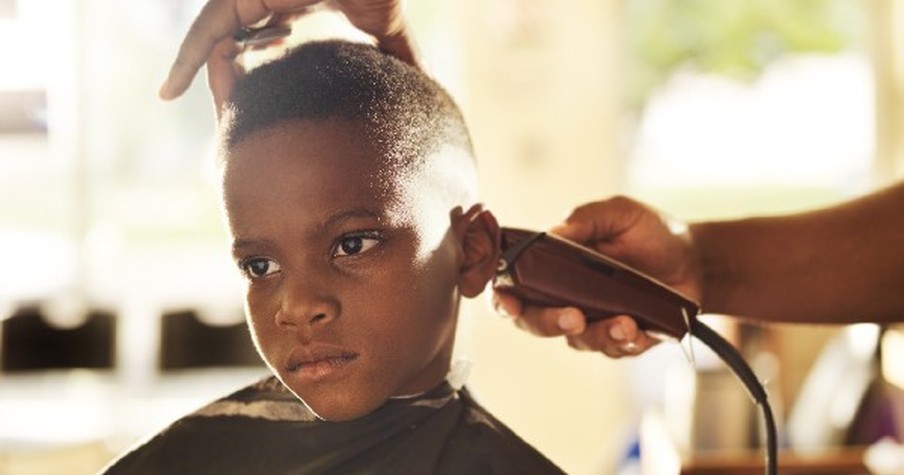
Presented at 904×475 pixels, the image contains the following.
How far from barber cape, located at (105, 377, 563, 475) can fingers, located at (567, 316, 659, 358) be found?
0.12 m

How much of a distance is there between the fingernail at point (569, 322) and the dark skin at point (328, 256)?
0.17m

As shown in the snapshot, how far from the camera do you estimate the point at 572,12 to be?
12.3 ft

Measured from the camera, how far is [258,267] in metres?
0.70

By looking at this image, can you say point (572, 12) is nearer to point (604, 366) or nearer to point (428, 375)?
point (604, 366)

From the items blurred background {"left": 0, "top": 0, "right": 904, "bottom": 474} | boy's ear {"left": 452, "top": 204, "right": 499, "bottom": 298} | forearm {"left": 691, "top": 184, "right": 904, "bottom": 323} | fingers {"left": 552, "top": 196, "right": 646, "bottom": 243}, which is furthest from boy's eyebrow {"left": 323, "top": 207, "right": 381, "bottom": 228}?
blurred background {"left": 0, "top": 0, "right": 904, "bottom": 474}

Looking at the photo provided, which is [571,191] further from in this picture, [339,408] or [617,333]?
[339,408]

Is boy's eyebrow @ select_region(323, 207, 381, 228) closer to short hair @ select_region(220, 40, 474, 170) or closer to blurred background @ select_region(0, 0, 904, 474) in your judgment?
short hair @ select_region(220, 40, 474, 170)

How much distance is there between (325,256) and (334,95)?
11 cm

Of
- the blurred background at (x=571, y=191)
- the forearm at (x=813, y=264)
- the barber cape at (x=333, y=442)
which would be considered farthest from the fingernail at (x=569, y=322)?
the blurred background at (x=571, y=191)

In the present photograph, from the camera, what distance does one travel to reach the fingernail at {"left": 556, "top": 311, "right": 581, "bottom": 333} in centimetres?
84

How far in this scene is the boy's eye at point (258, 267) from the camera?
2.28ft

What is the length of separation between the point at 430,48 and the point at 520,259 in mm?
176

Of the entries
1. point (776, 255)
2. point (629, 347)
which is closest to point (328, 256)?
point (629, 347)

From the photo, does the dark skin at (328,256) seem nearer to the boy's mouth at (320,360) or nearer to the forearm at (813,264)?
the boy's mouth at (320,360)
